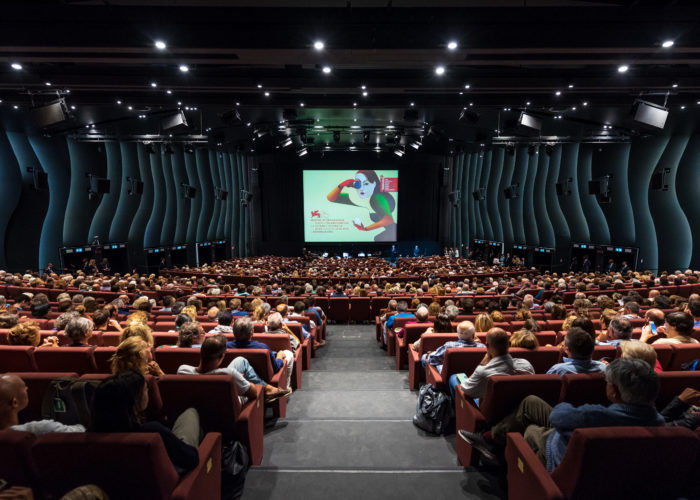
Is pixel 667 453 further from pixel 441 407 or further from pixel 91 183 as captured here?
pixel 91 183

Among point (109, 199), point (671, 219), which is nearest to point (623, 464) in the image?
point (671, 219)

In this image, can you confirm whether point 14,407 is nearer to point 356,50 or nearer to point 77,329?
point 77,329

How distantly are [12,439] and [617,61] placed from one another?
33.0 ft

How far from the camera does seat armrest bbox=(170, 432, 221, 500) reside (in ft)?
6.03

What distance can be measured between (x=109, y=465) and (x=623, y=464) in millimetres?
2603

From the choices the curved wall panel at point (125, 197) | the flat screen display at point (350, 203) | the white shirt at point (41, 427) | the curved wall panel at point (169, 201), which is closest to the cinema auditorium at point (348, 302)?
the white shirt at point (41, 427)

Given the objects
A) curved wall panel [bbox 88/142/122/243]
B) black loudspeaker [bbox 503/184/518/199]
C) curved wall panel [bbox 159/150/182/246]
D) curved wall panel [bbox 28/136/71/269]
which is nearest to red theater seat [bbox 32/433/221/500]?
curved wall panel [bbox 28/136/71/269]

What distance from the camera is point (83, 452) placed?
1.73 m

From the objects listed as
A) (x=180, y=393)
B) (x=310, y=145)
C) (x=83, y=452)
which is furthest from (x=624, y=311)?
(x=310, y=145)

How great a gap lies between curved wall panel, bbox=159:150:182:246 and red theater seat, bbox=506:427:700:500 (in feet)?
71.3

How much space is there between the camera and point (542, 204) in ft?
64.9

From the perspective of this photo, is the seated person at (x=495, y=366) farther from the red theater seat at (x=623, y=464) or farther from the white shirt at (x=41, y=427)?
the white shirt at (x=41, y=427)

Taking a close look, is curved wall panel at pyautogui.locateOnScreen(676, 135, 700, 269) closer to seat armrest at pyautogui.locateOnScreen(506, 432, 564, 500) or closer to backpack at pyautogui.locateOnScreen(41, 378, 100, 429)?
seat armrest at pyautogui.locateOnScreen(506, 432, 564, 500)

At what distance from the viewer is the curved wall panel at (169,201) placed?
65.5 ft
